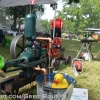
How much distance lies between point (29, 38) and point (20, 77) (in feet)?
2.87

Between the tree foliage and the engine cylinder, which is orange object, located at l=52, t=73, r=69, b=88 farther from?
the tree foliage

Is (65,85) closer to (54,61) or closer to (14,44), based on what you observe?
(14,44)

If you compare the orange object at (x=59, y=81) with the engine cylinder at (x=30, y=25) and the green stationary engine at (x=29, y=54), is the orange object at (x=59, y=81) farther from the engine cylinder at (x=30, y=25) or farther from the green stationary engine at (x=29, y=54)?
the engine cylinder at (x=30, y=25)

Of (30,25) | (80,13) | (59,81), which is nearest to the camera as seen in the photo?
(59,81)

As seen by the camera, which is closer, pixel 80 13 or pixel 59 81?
pixel 59 81

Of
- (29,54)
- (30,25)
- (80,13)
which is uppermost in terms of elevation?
(80,13)

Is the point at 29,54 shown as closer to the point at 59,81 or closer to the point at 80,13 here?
the point at 59,81

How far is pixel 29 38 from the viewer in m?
3.65

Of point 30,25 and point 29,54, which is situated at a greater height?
point 30,25

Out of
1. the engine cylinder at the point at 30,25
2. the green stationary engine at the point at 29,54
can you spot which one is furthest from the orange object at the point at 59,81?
the engine cylinder at the point at 30,25

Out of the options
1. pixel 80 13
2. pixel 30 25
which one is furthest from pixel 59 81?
pixel 80 13

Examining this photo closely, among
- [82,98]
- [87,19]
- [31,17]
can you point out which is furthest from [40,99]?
[87,19]

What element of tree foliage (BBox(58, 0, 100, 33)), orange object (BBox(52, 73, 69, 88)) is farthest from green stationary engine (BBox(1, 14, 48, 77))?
tree foliage (BBox(58, 0, 100, 33))

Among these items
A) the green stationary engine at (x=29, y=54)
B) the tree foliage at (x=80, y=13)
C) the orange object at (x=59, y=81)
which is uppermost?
the tree foliage at (x=80, y=13)
